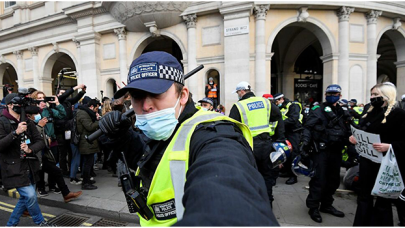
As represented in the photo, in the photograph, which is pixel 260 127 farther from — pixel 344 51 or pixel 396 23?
pixel 396 23

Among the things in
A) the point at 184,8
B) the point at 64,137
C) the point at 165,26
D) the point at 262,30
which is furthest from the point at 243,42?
the point at 64,137

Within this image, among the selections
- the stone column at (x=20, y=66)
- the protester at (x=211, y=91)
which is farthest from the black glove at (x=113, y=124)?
the stone column at (x=20, y=66)

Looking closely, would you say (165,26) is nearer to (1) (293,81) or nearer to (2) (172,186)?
(1) (293,81)

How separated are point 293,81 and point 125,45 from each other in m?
12.1

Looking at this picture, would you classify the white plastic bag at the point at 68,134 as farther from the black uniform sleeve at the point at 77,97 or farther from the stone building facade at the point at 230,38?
the stone building facade at the point at 230,38

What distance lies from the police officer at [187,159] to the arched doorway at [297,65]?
48.2 ft

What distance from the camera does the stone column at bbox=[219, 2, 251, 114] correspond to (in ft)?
34.1

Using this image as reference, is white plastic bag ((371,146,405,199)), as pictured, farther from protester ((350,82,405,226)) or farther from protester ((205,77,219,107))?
protester ((205,77,219,107))

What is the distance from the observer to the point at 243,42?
10578 mm

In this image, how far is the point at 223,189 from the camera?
0.67m

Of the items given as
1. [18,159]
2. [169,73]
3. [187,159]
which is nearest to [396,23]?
[169,73]

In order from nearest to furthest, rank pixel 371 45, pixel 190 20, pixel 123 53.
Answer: pixel 371 45 → pixel 190 20 → pixel 123 53

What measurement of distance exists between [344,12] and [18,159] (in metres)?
14.1

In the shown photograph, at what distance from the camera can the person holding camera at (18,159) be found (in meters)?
3.13
